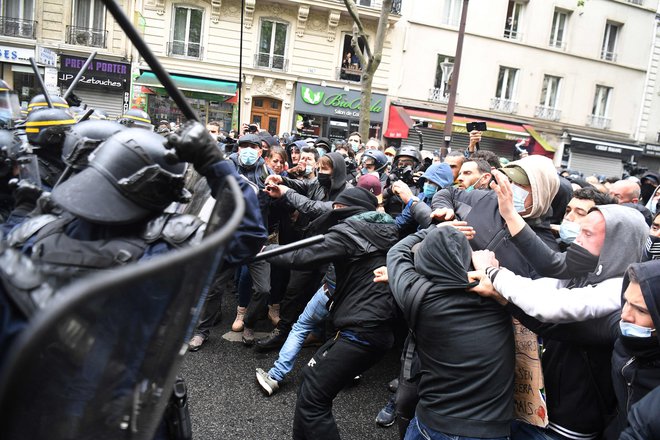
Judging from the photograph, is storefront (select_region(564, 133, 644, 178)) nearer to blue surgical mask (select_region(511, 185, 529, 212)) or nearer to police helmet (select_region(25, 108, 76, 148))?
blue surgical mask (select_region(511, 185, 529, 212))

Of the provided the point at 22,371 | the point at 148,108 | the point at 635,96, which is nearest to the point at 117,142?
the point at 22,371

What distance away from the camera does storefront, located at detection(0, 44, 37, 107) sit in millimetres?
16656

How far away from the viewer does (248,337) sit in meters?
4.51

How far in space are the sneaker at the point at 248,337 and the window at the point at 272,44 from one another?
Result: 1577 cm

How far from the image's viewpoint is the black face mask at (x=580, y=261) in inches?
82.0

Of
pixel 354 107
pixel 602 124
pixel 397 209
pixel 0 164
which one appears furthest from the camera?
pixel 602 124

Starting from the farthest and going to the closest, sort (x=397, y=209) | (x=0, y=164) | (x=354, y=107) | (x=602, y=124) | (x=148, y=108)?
1. (x=602, y=124)
2. (x=354, y=107)
3. (x=148, y=108)
4. (x=397, y=209)
5. (x=0, y=164)

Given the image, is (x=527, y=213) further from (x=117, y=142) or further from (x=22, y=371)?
(x=22, y=371)

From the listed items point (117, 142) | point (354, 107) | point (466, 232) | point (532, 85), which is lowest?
point (466, 232)

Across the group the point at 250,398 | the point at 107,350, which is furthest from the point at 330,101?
the point at 107,350

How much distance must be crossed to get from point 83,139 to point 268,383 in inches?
95.7

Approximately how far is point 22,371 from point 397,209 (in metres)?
4.66

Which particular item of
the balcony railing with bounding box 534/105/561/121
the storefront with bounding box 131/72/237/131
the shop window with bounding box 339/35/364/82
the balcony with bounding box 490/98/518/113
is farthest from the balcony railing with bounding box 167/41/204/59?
the balcony railing with bounding box 534/105/561/121

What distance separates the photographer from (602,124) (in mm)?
22391
